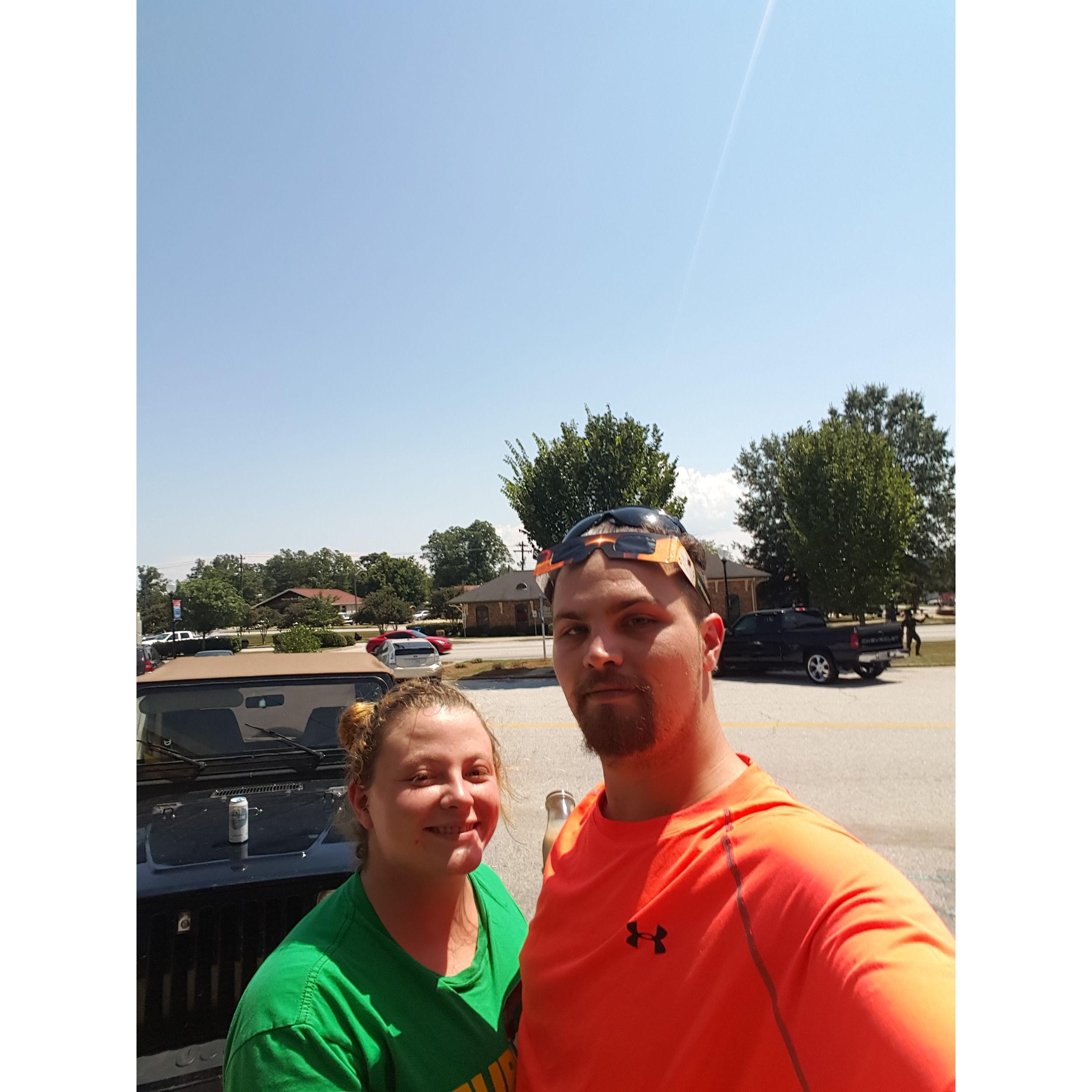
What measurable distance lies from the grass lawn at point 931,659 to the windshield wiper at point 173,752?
16.2 meters

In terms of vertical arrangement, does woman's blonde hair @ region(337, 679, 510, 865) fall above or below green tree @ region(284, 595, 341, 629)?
above

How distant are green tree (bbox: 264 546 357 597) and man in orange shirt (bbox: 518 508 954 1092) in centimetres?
8666

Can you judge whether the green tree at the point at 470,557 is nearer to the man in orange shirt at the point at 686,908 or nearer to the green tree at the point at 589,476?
the green tree at the point at 589,476

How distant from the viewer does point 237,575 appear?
6544 cm

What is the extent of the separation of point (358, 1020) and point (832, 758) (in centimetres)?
838

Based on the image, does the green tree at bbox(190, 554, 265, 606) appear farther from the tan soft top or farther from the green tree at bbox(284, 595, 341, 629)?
the tan soft top

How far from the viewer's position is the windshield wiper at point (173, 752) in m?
3.45

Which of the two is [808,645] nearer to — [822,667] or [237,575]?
[822,667]

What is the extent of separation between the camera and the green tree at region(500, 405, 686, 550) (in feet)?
62.2

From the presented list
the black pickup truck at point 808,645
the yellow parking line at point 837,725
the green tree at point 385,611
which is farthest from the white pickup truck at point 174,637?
the yellow parking line at point 837,725

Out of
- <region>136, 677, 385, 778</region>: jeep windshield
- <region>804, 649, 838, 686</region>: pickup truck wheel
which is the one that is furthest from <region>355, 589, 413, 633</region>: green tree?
<region>136, 677, 385, 778</region>: jeep windshield
